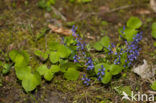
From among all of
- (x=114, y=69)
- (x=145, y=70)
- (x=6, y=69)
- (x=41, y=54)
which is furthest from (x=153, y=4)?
(x=6, y=69)

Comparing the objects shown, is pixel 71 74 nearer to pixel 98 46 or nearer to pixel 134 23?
pixel 98 46

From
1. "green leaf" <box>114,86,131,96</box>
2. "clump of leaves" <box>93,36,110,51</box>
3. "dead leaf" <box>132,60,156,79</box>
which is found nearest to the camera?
"green leaf" <box>114,86,131,96</box>

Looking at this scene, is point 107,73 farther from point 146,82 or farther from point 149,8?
point 149,8

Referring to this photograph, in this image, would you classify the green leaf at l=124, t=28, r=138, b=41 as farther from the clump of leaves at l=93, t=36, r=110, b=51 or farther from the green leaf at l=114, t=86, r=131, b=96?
the green leaf at l=114, t=86, r=131, b=96

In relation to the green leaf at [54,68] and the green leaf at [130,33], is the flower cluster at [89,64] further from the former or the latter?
the green leaf at [130,33]

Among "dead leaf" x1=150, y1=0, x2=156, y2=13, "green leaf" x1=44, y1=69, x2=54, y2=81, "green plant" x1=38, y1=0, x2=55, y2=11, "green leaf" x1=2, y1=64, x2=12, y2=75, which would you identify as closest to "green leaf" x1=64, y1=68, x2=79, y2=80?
"green leaf" x1=44, y1=69, x2=54, y2=81

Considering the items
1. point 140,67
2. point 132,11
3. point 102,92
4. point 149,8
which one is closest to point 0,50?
point 102,92
